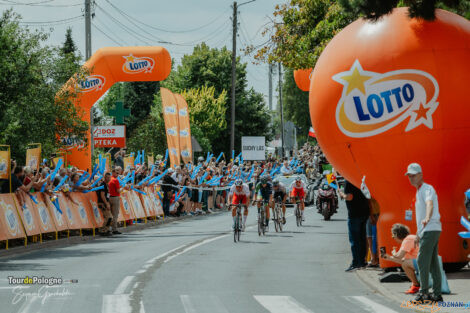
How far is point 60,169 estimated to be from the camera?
75.8 feet

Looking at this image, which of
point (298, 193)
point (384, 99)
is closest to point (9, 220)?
point (384, 99)

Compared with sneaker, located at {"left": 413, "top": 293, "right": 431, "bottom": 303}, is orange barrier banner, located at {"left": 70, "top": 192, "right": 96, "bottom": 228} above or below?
above

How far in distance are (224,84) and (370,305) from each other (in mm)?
67377

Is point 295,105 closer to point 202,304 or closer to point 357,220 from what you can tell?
point 357,220

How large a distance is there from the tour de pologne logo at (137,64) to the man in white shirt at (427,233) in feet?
66.0

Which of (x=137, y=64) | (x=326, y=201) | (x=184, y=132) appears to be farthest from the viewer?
(x=184, y=132)

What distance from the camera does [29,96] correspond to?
26141 millimetres

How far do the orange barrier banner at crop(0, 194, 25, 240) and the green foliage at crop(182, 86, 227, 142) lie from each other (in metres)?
52.5

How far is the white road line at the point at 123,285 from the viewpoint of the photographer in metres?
12.2

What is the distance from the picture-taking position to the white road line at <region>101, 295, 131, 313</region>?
10.5 meters

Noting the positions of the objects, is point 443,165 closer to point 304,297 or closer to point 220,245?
point 304,297

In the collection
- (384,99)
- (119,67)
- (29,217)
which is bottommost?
(29,217)

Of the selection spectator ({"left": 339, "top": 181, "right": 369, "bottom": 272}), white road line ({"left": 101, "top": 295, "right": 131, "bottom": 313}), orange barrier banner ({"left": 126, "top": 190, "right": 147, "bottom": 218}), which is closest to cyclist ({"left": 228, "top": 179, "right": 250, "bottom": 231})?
orange barrier banner ({"left": 126, "top": 190, "right": 147, "bottom": 218})

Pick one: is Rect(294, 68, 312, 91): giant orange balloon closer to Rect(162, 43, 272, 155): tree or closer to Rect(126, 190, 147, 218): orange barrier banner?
Rect(126, 190, 147, 218): orange barrier banner
